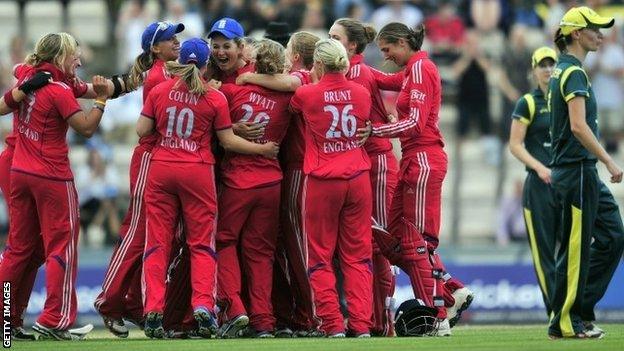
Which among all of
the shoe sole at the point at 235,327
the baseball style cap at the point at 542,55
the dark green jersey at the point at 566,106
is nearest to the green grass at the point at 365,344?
the shoe sole at the point at 235,327

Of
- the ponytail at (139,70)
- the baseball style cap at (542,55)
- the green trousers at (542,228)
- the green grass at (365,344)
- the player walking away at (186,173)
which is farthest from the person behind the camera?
the baseball style cap at (542,55)

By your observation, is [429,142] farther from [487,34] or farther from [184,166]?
[487,34]

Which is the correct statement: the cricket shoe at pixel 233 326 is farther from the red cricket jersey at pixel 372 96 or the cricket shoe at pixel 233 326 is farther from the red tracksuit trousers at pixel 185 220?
the red cricket jersey at pixel 372 96

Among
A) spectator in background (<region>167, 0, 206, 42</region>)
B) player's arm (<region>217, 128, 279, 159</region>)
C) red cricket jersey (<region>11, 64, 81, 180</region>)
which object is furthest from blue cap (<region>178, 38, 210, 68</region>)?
spectator in background (<region>167, 0, 206, 42</region>)

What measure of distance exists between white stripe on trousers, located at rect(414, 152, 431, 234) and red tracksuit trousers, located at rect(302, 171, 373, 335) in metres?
0.47

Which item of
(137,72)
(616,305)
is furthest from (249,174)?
(616,305)

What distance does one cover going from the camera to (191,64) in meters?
12.6

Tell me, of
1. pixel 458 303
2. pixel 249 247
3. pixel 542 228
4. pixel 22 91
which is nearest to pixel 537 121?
pixel 542 228

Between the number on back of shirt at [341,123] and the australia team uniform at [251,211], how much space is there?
57cm

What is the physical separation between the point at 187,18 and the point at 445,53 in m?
3.74

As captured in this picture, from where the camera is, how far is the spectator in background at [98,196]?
20.7 meters

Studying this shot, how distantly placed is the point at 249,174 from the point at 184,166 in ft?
2.16

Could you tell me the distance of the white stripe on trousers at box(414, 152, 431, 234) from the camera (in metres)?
13.2

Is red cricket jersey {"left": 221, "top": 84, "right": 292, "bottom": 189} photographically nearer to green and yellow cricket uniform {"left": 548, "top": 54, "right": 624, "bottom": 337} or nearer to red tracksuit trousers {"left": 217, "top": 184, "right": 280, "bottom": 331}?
red tracksuit trousers {"left": 217, "top": 184, "right": 280, "bottom": 331}
